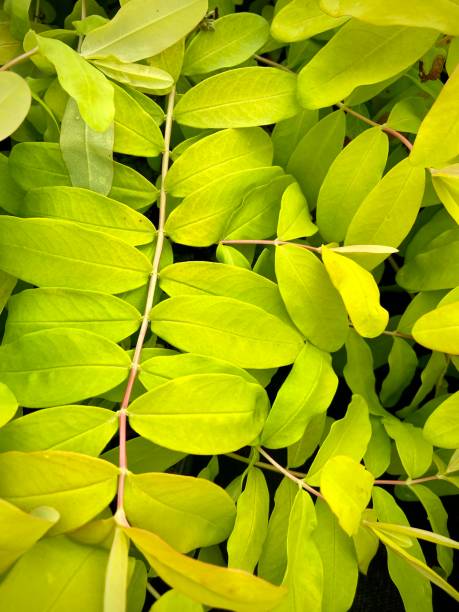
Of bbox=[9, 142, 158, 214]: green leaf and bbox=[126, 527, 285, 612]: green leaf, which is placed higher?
bbox=[9, 142, 158, 214]: green leaf

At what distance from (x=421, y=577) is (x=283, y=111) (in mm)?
398

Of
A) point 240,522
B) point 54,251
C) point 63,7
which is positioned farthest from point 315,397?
point 63,7

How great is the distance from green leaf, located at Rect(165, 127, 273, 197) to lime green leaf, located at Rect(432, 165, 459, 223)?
0.15 meters

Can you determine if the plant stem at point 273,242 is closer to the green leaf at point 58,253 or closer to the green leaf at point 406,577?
the green leaf at point 58,253

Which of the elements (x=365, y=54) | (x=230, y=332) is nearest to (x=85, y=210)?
(x=230, y=332)

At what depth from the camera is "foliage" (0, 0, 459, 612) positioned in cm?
41

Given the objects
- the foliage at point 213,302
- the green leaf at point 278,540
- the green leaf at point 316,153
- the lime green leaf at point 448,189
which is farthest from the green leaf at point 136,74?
the green leaf at point 278,540

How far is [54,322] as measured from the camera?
469 millimetres

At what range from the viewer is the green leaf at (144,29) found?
51cm

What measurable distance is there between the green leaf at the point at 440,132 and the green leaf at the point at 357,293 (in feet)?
0.29

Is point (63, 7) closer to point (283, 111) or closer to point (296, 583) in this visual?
point (283, 111)

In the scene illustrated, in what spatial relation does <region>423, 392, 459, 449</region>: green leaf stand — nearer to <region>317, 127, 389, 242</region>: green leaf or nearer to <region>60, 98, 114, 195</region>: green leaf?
<region>317, 127, 389, 242</region>: green leaf

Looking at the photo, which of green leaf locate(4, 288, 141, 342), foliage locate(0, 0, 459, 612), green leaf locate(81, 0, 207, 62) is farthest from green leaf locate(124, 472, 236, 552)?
green leaf locate(81, 0, 207, 62)

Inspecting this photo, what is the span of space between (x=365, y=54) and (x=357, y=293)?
7.6 inches
